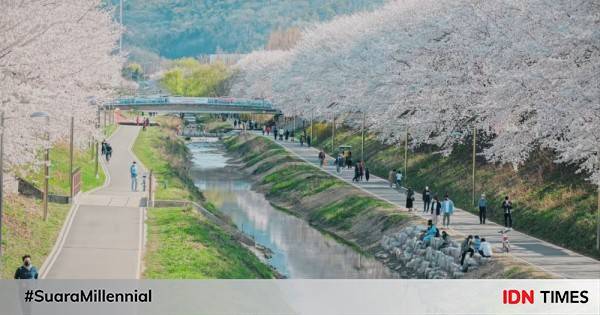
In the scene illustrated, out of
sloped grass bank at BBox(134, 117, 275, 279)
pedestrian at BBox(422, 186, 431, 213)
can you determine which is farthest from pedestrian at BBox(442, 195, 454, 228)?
sloped grass bank at BBox(134, 117, 275, 279)

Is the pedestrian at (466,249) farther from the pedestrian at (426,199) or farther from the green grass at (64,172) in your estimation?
the green grass at (64,172)

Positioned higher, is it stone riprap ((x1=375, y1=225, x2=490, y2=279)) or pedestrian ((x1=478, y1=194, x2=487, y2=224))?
pedestrian ((x1=478, y1=194, x2=487, y2=224))

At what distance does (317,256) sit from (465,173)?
14419 millimetres

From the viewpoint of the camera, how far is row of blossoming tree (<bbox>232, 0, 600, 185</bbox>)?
39.4 m

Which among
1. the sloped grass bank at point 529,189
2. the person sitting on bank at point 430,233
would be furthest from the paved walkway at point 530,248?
the person sitting on bank at point 430,233

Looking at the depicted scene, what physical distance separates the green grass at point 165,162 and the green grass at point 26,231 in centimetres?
939

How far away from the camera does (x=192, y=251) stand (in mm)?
42562

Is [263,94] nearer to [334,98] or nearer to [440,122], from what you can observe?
[334,98]

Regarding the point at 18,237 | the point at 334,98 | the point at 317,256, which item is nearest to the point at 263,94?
the point at 334,98

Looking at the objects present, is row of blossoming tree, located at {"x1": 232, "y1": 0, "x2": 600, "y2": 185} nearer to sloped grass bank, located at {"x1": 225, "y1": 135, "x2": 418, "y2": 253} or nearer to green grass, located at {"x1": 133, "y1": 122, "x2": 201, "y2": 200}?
sloped grass bank, located at {"x1": 225, "y1": 135, "x2": 418, "y2": 253}

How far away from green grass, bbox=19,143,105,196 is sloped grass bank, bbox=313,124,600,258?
63.8ft

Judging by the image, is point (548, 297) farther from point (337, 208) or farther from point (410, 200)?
point (337, 208)

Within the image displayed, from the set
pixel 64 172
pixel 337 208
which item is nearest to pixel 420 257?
pixel 337 208

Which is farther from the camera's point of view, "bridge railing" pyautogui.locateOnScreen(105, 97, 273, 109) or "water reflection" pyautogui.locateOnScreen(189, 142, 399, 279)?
"bridge railing" pyautogui.locateOnScreen(105, 97, 273, 109)
